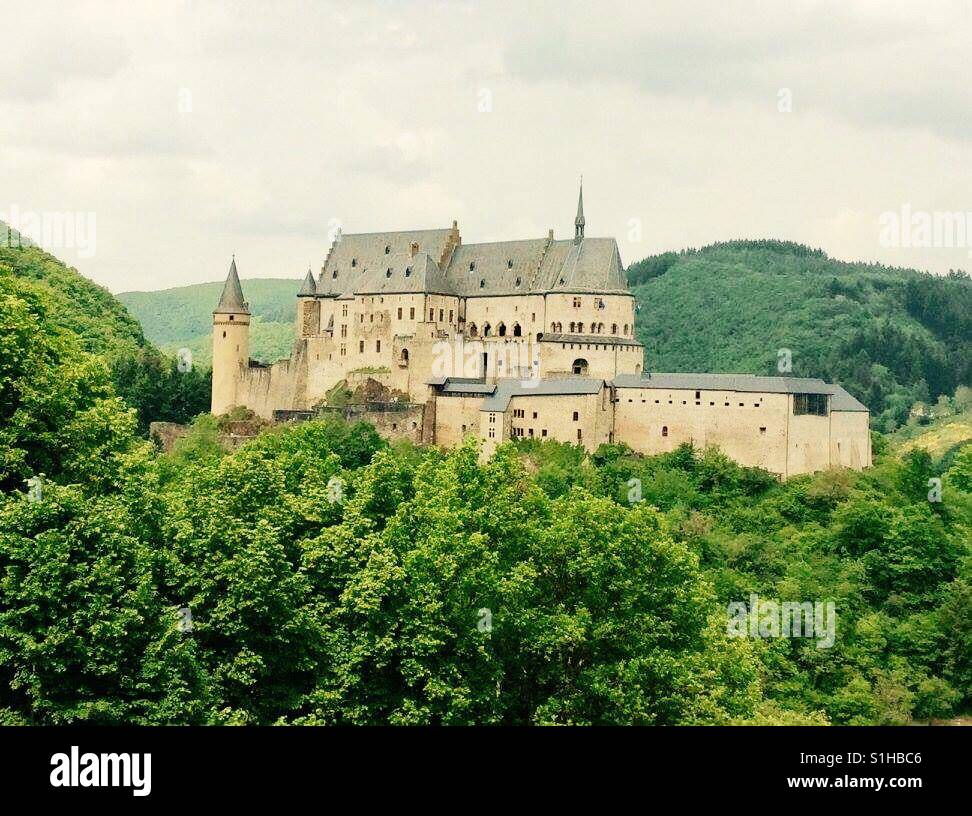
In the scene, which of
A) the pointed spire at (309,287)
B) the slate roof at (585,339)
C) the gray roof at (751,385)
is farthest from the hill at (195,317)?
the gray roof at (751,385)

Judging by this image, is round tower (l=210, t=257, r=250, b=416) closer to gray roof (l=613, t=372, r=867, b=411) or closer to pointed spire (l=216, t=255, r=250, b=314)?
pointed spire (l=216, t=255, r=250, b=314)

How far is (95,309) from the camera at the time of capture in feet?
345

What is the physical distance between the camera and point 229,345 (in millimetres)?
83250

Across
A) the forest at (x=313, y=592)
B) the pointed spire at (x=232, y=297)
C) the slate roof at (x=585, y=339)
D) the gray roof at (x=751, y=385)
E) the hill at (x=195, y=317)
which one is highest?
the hill at (x=195, y=317)

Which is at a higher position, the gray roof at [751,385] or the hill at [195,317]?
the hill at [195,317]

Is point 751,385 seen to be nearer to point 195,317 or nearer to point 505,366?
point 505,366

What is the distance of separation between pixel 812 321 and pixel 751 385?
8638 cm

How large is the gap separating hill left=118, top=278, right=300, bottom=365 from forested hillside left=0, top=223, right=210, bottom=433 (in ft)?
125

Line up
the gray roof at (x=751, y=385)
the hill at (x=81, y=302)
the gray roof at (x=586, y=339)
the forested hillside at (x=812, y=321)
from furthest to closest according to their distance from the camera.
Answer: the forested hillside at (x=812, y=321)
the hill at (x=81, y=302)
the gray roof at (x=586, y=339)
the gray roof at (x=751, y=385)

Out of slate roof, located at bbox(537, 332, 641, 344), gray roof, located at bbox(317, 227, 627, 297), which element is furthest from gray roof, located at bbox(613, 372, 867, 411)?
gray roof, located at bbox(317, 227, 627, 297)

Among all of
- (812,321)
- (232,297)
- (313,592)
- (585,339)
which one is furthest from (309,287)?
(812,321)

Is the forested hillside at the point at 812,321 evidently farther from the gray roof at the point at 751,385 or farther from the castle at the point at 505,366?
the gray roof at the point at 751,385

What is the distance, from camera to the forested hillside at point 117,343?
86.2 m
